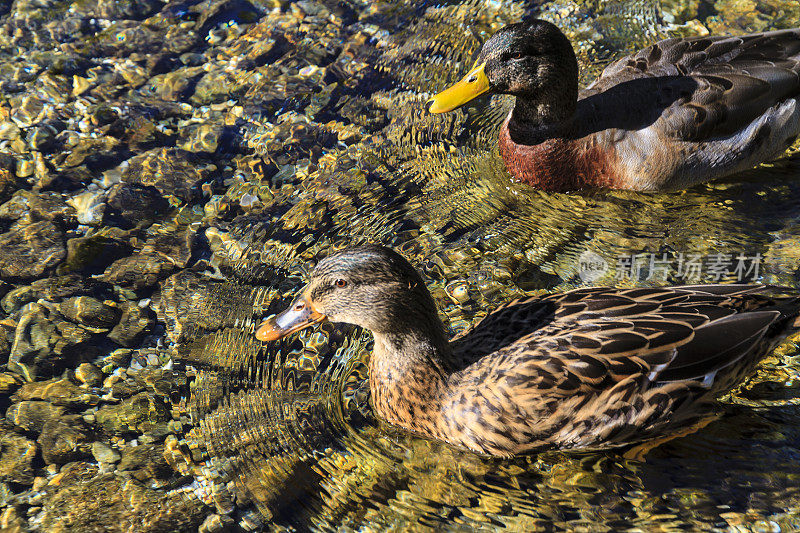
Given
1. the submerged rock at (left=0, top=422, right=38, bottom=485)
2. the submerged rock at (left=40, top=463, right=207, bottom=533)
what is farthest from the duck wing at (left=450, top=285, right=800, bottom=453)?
the submerged rock at (left=0, top=422, right=38, bottom=485)

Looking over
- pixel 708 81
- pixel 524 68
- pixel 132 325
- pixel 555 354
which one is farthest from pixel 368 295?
pixel 708 81

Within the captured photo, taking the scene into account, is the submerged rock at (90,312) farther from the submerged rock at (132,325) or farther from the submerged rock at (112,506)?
the submerged rock at (112,506)

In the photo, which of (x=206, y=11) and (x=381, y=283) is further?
(x=206, y=11)

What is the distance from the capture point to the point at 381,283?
4230 mm

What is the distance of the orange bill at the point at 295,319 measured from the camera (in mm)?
4432

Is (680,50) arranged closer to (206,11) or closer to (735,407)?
(735,407)

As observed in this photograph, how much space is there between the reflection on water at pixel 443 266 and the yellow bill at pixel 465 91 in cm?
59

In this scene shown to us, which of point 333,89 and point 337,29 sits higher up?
point 337,29

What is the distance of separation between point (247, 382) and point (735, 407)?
3.10 meters

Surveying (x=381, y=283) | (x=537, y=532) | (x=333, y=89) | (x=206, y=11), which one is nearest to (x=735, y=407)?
(x=537, y=532)

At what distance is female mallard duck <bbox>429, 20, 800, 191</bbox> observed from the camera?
19.3 feet

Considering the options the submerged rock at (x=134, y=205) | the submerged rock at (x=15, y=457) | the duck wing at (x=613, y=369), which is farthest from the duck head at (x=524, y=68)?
the submerged rock at (x=15, y=457)

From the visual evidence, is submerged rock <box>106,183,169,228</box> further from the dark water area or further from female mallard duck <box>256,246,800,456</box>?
female mallard duck <box>256,246,800,456</box>

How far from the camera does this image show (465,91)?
603cm
